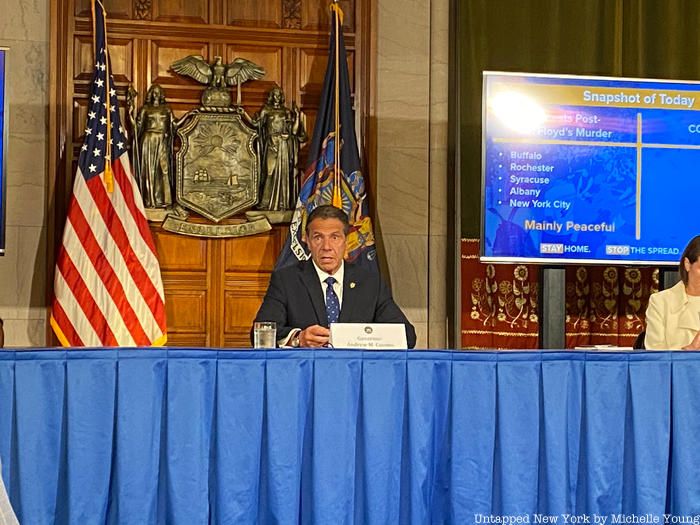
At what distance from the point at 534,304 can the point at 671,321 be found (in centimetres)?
176

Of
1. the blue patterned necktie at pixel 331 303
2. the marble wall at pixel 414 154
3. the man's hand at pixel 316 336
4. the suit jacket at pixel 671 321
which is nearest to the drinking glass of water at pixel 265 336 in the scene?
the man's hand at pixel 316 336

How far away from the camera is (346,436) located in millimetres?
3365

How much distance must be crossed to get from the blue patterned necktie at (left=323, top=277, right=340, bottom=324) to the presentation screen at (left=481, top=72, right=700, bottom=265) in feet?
4.63

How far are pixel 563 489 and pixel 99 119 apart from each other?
12.2 feet

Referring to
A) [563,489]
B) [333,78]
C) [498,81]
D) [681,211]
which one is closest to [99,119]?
[333,78]

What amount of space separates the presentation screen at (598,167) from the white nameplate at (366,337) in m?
2.21

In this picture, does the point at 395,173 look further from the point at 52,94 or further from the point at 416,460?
the point at 416,460

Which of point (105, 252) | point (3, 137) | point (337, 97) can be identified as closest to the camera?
point (3, 137)

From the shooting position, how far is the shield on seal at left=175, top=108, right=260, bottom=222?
651 centimetres

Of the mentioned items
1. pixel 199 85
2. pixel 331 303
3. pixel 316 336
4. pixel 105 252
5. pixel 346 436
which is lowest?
pixel 346 436

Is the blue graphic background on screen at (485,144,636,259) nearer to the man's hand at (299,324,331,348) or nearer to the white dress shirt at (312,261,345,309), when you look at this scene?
the white dress shirt at (312,261,345,309)

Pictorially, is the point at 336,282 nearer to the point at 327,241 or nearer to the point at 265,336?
the point at 327,241

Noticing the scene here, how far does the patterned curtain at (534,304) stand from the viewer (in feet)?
21.9

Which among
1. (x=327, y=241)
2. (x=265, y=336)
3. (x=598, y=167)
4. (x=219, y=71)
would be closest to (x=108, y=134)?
(x=219, y=71)
